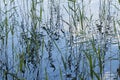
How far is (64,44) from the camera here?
3990 millimetres

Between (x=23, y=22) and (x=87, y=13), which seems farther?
(x=87, y=13)

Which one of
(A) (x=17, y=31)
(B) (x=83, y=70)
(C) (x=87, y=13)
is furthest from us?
(C) (x=87, y=13)

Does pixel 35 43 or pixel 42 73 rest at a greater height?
pixel 35 43

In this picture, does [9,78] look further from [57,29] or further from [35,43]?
[57,29]

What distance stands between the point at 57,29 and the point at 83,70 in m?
1.65

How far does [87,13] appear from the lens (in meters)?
4.93

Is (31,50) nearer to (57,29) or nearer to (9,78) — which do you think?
(9,78)

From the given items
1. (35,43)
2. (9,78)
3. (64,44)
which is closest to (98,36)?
(64,44)

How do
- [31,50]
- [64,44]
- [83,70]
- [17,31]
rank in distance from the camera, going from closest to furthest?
1. [83,70]
2. [31,50]
3. [64,44]
4. [17,31]

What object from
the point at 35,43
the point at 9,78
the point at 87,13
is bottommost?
the point at 9,78

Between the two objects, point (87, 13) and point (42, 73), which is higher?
point (87, 13)

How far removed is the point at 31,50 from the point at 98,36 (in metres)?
0.87

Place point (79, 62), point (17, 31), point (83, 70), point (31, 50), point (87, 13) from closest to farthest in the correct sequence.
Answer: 1. point (83, 70)
2. point (79, 62)
3. point (31, 50)
4. point (17, 31)
5. point (87, 13)

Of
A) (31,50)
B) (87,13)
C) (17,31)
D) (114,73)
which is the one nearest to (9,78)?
(31,50)
